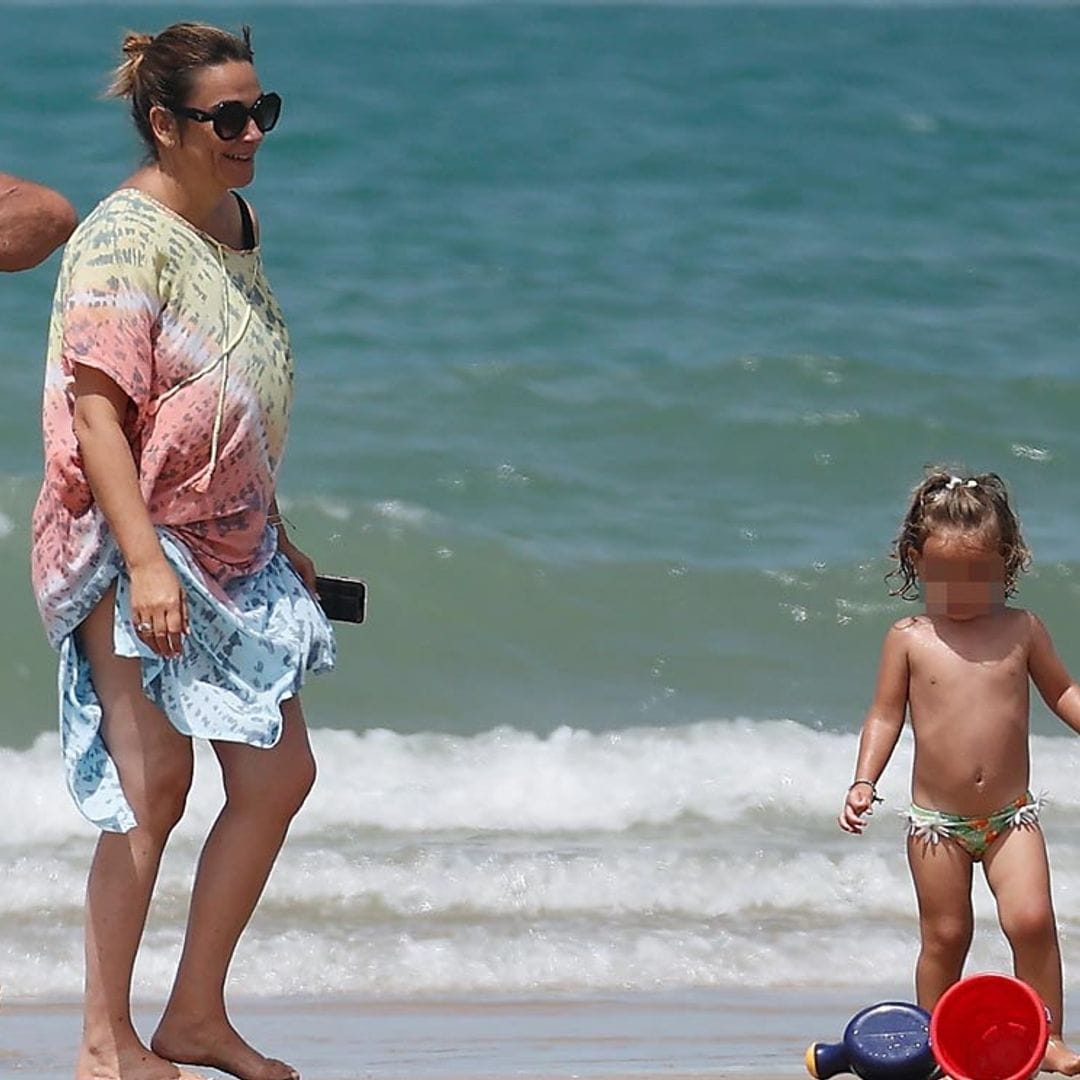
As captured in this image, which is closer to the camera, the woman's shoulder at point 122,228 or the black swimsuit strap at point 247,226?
the woman's shoulder at point 122,228

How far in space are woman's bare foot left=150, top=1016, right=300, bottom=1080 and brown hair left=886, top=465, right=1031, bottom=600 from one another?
1393mm

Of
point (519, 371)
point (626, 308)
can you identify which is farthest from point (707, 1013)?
point (626, 308)

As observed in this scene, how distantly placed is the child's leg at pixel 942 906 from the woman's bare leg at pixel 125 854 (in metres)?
1.32

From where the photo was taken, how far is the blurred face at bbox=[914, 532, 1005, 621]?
3.83m

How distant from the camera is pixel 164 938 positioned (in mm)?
5312

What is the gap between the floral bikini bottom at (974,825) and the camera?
12.4 ft

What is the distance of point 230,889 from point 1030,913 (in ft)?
4.41

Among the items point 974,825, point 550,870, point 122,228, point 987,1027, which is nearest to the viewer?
point 122,228

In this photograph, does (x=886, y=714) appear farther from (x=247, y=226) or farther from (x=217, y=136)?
(x=217, y=136)

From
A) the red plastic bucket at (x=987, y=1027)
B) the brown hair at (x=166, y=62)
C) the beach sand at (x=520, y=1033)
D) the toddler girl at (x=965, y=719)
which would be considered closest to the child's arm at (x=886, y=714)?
the toddler girl at (x=965, y=719)

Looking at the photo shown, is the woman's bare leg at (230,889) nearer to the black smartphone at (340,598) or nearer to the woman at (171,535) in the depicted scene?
the woman at (171,535)

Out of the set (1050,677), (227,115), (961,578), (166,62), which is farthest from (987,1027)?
(166,62)

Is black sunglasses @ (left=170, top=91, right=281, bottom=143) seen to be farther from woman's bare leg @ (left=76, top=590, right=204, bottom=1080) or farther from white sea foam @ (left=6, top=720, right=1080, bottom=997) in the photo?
white sea foam @ (left=6, top=720, right=1080, bottom=997)

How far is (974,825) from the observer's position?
3.78 m
